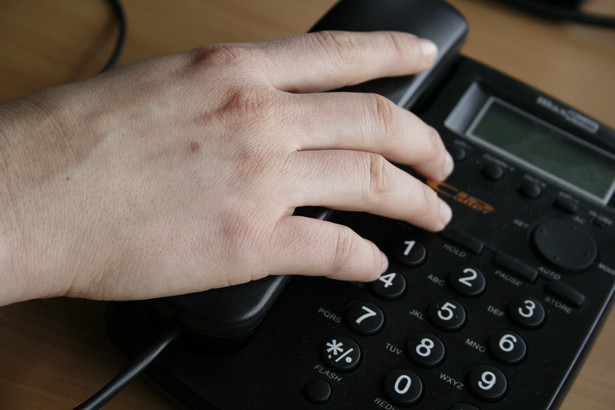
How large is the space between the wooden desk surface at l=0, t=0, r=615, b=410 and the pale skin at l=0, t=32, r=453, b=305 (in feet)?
0.18

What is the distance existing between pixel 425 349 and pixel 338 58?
0.19 meters

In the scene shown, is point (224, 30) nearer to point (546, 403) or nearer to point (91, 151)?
point (91, 151)

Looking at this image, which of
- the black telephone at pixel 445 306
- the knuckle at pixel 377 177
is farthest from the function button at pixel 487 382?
the knuckle at pixel 377 177

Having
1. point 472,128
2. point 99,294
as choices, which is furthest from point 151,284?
point 472,128

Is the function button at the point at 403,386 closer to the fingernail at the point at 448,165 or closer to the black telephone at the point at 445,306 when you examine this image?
the black telephone at the point at 445,306

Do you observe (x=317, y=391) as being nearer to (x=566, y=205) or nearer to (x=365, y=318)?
(x=365, y=318)

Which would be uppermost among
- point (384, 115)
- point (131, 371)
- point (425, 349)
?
point (384, 115)

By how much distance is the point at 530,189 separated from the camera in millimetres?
466

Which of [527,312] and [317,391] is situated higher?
[527,312]

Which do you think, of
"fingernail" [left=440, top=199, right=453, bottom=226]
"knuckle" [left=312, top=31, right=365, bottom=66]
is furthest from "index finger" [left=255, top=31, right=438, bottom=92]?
"fingernail" [left=440, top=199, right=453, bottom=226]

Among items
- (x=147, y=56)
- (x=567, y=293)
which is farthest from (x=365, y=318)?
(x=147, y=56)

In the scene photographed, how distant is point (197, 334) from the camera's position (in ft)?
1.22

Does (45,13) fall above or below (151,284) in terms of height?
above

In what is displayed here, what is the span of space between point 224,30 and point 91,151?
270 millimetres
